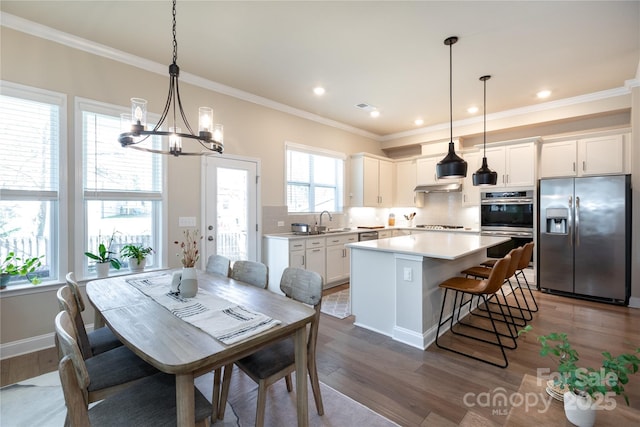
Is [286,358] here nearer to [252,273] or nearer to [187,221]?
[252,273]

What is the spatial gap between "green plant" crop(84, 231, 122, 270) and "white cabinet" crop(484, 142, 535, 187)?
5631mm

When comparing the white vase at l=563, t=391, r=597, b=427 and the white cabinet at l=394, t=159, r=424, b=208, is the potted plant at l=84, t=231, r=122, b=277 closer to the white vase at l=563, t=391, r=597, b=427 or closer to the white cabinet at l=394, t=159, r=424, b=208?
the white vase at l=563, t=391, r=597, b=427

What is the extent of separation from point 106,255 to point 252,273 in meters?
1.87

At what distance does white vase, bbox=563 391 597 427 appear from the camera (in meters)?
1.04

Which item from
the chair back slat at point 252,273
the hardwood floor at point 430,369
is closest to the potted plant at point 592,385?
the hardwood floor at point 430,369

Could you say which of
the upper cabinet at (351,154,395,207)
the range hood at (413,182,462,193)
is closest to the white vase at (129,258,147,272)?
the upper cabinet at (351,154,395,207)

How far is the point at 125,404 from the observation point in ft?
4.21

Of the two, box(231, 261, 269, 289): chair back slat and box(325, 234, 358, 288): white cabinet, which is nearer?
box(231, 261, 269, 289): chair back slat

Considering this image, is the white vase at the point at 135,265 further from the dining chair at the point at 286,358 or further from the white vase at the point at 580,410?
the white vase at the point at 580,410

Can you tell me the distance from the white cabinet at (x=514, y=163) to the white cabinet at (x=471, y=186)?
0.31 metres

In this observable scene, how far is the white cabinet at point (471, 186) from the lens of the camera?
5.45 metres

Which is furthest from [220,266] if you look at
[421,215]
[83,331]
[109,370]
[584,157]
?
[584,157]

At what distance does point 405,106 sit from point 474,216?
2609 millimetres

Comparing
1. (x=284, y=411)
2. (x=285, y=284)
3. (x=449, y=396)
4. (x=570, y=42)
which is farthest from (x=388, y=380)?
(x=570, y=42)
